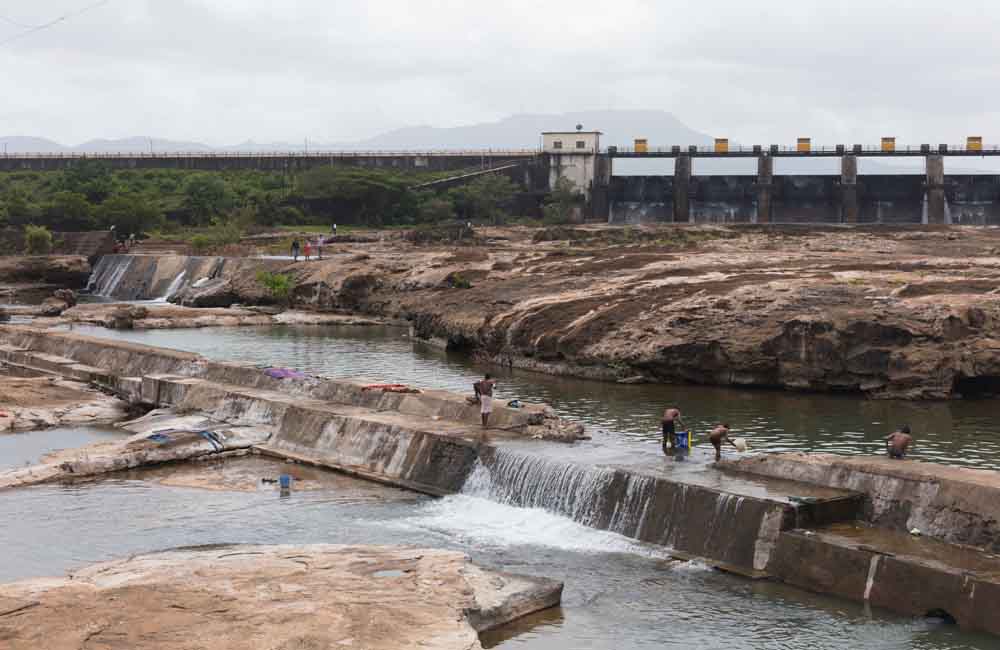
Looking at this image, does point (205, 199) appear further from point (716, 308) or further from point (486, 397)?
point (486, 397)

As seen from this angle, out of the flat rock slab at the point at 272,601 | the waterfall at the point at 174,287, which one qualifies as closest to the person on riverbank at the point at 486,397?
the flat rock slab at the point at 272,601

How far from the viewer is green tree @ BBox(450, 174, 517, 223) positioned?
98.2 m

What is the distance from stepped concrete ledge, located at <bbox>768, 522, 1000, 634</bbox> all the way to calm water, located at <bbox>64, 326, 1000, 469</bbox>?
24.3 ft

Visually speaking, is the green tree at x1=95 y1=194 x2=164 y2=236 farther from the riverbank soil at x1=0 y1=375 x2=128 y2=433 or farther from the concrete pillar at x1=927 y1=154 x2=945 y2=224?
the concrete pillar at x1=927 y1=154 x2=945 y2=224

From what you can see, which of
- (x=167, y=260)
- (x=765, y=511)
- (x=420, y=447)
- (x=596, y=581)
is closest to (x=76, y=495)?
(x=420, y=447)

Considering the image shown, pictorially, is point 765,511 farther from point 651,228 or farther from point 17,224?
point 17,224

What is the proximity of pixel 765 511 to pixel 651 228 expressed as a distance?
60.0 meters

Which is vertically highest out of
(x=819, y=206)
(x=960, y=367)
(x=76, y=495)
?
(x=819, y=206)

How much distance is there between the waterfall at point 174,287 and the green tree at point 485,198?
29048mm

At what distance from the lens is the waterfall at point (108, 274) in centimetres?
7800

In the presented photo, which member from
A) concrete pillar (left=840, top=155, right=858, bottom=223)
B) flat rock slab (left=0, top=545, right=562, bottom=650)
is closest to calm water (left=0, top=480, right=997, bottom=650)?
flat rock slab (left=0, top=545, right=562, bottom=650)

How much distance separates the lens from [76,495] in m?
27.0

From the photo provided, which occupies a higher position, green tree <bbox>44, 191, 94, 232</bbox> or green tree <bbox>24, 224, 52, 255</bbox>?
green tree <bbox>44, 191, 94, 232</bbox>

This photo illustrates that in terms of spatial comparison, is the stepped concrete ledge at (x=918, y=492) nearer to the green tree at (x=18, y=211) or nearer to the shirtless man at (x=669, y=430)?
the shirtless man at (x=669, y=430)
